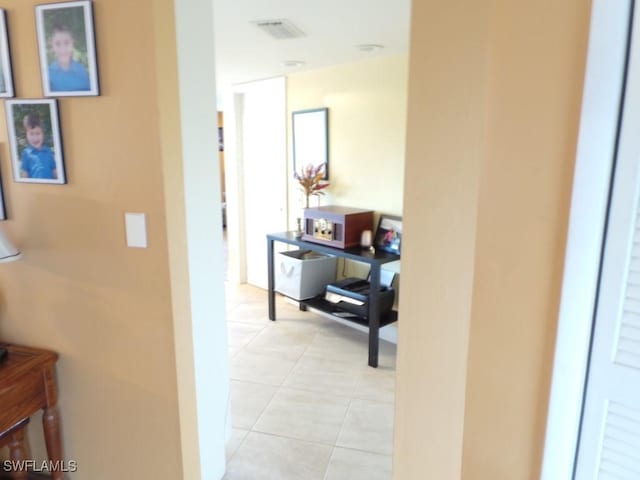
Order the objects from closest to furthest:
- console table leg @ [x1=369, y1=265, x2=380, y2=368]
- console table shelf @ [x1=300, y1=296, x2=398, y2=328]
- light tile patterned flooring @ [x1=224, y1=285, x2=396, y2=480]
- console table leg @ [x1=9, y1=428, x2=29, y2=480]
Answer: console table leg @ [x1=9, y1=428, x2=29, y2=480]
light tile patterned flooring @ [x1=224, y1=285, x2=396, y2=480]
console table leg @ [x1=369, y1=265, x2=380, y2=368]
console table shelf @ [x1=300, y1=296, x2=398, y2=328]

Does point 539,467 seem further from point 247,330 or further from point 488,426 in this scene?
point 247,330

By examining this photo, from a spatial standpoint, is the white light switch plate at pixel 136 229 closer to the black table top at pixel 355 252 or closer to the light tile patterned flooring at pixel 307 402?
the light tile patterned flooring at pixel 307 402

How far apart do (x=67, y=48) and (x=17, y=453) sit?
4.79 feet

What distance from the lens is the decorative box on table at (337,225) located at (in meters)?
3.03

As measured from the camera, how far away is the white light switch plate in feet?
4.59

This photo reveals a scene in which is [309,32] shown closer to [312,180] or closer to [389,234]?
[312,180]

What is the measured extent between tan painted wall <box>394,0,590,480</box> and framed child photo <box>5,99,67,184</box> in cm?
120

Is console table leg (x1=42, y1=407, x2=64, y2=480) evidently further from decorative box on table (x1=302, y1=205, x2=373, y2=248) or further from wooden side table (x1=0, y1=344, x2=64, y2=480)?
decorative box on table (x1=302, y1=205, x2=373, y2=248)

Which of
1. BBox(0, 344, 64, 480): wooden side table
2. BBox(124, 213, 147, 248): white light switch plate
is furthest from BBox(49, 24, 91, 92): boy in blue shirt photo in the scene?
BBox(0, 344, 64, 480): wooden side table

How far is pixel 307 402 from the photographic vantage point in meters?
2.43

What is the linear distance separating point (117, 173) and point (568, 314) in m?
1.38

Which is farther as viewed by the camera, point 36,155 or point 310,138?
point 310,138

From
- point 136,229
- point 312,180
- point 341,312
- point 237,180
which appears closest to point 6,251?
point 136,229

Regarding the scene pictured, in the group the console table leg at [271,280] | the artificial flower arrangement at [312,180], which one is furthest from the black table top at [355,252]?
the artificial flower arrangement at [312,180]
